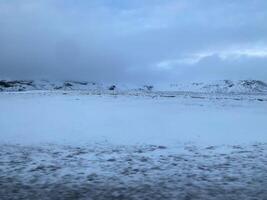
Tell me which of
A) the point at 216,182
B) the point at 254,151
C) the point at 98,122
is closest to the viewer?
the point at 216,182

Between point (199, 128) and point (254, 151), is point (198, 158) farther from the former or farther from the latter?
point (199, 128)

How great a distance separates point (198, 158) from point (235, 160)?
3.46 ft

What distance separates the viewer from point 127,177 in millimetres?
10469

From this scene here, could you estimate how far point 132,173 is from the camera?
35.6 ft

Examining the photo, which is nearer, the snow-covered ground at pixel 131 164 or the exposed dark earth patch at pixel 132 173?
the exposed dark earth patch at pixel 132 173

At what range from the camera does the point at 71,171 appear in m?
11.1

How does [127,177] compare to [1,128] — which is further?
[1,128]

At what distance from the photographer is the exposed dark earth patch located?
9156mm

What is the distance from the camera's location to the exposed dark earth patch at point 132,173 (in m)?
9.16

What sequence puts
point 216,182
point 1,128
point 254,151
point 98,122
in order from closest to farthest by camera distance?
1. point 216,182
2. point 254,151
3. point 1,128
4. point 98,122

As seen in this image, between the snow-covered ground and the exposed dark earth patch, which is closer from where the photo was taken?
the exposed dark earth patch

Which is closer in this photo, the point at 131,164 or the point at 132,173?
the point at 132,173

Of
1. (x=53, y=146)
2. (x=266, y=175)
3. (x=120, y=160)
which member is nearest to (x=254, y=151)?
(x=266, y=175)

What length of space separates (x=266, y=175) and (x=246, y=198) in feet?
7.42
